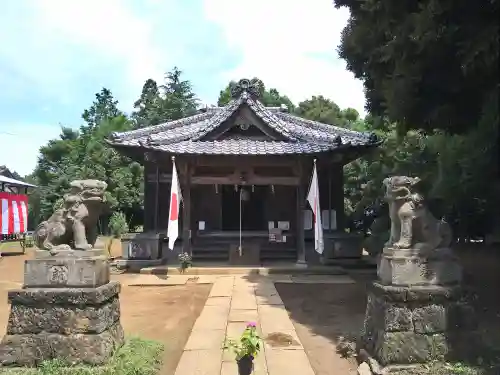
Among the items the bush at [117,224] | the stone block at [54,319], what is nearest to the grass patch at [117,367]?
the stone block at [54,319]

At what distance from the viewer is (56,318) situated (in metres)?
4.93

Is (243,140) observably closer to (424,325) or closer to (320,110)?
(424,325)

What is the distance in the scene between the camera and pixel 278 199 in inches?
626

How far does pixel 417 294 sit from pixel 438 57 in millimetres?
2743

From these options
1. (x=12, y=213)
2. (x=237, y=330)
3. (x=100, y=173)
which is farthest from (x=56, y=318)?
(x=100, y=173)

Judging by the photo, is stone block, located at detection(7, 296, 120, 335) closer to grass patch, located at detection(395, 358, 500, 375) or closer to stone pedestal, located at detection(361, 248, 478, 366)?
stone pedestal, located at detection(361, 248, 478, 366)

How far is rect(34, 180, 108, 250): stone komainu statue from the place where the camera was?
17.2ft

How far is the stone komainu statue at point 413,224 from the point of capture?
17.3 ft

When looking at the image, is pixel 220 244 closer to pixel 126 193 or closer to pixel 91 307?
pixel 91 307

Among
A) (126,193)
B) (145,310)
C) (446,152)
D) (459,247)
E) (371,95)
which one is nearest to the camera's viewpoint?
(446,152)

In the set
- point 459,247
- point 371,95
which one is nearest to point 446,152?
point 371,95

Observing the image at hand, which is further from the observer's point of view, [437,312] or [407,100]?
[407,100]

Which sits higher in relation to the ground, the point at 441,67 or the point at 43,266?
the point at 441,67

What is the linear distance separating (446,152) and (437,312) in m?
3.31
